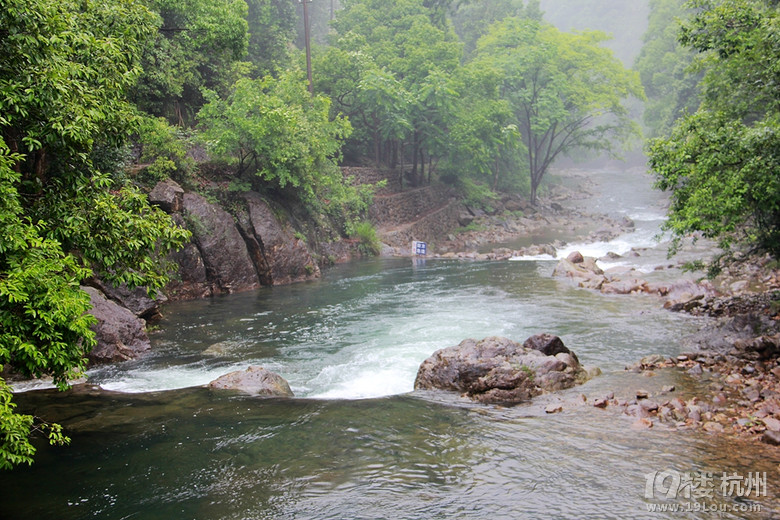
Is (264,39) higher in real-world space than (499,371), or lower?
higher

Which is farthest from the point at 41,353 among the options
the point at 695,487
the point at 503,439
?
the point at 695,487

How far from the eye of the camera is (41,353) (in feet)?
19.8

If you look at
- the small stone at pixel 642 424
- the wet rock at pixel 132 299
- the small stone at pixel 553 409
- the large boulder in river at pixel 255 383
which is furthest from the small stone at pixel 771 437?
the wet rock at pixel 132 299

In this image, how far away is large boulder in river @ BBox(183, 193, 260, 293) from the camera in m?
21.0

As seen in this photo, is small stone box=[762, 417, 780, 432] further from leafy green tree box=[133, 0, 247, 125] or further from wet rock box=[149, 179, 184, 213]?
leafy green tree box=[133, 0, 247, 125]

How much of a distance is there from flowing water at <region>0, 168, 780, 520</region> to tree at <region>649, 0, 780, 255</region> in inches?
127

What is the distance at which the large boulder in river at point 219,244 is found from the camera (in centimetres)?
2100

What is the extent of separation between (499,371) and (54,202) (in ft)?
25.4

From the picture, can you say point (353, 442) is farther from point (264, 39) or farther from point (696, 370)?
point (264, 39)

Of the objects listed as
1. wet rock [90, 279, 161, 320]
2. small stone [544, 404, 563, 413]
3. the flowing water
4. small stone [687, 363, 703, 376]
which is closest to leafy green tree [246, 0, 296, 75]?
wet rock [90, 279, 161, 320]

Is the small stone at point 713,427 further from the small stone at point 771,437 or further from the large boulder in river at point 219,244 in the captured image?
the large boulder in river at point 219,244

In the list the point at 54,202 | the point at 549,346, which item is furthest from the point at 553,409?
the point at 54,202

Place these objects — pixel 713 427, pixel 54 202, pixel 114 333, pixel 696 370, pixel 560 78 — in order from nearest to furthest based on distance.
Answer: pixel 54 202, pixel 713 427, pixel 696 370, pixel 114 333, pixel 560 78

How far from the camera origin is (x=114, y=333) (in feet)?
43.4
